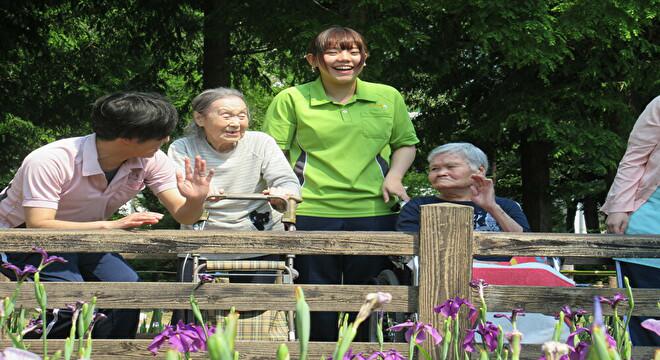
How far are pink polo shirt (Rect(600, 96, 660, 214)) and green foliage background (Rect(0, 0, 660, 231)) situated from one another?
5.53 m

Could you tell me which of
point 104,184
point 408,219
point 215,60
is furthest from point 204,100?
point 215,60

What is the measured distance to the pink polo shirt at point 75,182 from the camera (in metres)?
3.56

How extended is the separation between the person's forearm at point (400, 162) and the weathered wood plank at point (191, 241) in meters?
1.29

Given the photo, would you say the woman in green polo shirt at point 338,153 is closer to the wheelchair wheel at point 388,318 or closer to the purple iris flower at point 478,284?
the wheelchair wheel at point 388,318

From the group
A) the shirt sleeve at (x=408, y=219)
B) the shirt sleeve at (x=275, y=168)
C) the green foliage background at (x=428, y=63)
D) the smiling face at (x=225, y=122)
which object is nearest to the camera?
the shirt sleeve at (x=275, y=168)

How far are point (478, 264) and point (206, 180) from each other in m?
1.36

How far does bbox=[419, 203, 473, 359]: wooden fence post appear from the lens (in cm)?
345

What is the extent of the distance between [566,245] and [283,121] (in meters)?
1.73

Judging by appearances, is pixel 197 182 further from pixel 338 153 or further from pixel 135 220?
pixel 338 153

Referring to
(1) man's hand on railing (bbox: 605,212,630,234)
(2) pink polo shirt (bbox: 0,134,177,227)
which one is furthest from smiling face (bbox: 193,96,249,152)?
(1) man's hand on railing (bbox: 605,212,630,234)

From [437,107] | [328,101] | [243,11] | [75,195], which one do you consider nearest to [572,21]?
[243,11]

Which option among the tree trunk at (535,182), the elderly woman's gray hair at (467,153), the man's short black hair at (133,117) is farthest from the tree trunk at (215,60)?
the man's short black hair at (133,117)

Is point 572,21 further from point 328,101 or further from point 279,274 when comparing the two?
point 279,274

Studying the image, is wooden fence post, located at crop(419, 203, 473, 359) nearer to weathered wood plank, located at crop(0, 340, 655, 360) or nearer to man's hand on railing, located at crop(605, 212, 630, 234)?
weathered wood plank, located at crop(0, 340, 655, 360)
